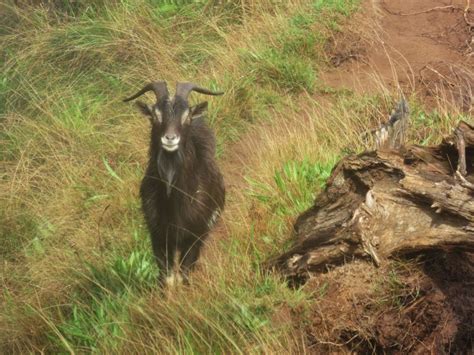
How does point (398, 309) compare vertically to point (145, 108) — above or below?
below

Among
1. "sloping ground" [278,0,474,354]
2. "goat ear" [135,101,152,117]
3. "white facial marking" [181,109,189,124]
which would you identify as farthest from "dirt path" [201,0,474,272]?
"sloping ground" [278,0,474,354]

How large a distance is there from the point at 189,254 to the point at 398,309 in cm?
182

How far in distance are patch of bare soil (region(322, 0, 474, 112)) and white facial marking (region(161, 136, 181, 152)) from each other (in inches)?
122

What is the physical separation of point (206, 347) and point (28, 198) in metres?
3.56

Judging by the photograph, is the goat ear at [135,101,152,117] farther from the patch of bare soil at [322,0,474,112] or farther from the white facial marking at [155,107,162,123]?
the patch of bare soil at [322,0,474,112]

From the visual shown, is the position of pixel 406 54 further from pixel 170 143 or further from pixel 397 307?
pixel 397 307

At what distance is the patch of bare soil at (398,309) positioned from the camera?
4.59 m

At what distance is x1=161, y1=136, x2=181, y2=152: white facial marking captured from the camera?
522 centimetres

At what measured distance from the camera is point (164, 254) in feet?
19.2

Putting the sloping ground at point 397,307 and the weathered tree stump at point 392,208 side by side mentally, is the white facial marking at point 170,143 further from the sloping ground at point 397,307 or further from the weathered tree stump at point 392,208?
the sloping ground at point 397,307

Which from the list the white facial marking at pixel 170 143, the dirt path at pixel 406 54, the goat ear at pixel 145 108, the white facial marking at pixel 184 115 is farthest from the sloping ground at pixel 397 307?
the dirt path at pixel 406 54

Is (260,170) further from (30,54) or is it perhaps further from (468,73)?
(30,54)

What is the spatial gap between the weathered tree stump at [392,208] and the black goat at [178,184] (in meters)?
0.97

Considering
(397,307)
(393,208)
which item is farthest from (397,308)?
(393,208)
